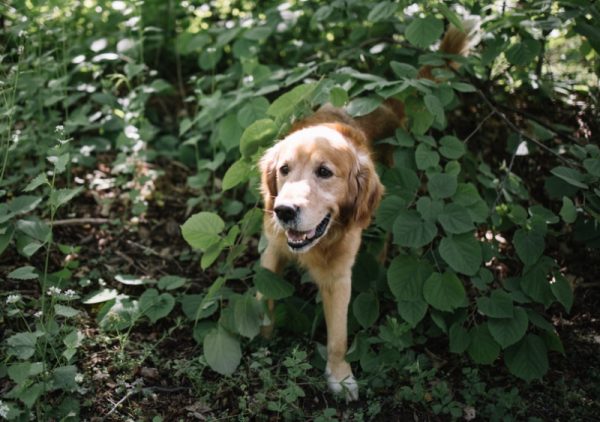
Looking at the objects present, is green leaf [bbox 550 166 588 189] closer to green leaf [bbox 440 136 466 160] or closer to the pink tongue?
green leaf [bbox 440 136 466 160]

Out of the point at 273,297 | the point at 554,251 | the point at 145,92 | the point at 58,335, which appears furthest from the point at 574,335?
the point at 145,92

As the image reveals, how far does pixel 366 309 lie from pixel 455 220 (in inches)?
29.7

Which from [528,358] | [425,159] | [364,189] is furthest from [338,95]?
[528,358]

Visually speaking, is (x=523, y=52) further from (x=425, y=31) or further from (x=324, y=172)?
(x=324, y=172)

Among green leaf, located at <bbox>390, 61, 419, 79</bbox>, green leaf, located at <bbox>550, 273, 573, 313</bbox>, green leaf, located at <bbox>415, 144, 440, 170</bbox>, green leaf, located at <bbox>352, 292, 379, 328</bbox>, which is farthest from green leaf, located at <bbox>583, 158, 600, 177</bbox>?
green leaf, located at <bbox>352, 292, 379, 328</bbox>

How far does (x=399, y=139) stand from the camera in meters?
3.77

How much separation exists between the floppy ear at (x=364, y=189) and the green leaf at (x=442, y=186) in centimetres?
31

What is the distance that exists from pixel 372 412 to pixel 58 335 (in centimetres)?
172

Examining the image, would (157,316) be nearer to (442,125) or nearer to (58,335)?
(58,335)

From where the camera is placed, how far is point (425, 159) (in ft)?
12.1

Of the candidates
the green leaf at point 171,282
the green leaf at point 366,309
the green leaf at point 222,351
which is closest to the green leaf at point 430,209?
the green leaf at point 366,309

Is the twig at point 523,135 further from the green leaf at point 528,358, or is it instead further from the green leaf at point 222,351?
the green leaf at point 222,351

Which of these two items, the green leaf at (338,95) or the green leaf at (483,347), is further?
the green leaf at (483,347)

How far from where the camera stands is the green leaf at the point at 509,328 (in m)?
3.39
